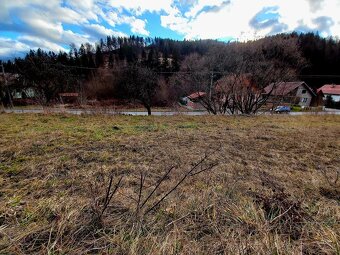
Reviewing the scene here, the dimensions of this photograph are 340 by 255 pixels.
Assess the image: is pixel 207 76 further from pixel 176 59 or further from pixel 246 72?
pixel 176 59

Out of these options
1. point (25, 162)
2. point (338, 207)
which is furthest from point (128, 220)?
point (25, 162)

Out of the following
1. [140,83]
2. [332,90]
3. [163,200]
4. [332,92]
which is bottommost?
[163,200]

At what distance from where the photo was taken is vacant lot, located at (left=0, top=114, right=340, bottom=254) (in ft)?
4.48

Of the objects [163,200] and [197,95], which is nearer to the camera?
[163,200]

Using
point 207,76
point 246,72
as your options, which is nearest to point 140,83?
point 207,76

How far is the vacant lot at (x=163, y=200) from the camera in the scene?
1.36 meters

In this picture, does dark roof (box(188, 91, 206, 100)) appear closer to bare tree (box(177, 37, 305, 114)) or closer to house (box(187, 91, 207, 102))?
house (box(187, 91, 207, 102))

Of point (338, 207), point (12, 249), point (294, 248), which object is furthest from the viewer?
point (338, 207)

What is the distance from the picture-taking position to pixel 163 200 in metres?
1.93

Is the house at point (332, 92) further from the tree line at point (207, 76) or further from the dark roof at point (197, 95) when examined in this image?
the dark roof at point (197, 95)

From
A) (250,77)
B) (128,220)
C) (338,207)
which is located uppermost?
(250,77)

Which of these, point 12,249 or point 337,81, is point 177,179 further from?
point 337,81

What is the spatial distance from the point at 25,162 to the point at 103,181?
4.72 feet

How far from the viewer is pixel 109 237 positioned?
1391 mm
